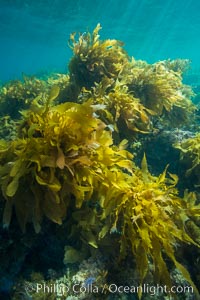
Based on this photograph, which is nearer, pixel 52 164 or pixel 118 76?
pixel 52 164

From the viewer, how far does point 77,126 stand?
2.13m

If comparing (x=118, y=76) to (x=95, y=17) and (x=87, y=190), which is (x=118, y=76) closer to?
(x=87, y=190)

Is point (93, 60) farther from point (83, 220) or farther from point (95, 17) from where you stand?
point (95, 17)

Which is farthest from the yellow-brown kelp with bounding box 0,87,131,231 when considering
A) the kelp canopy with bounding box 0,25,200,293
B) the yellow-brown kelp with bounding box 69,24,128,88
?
the yellow-brown kelp with bounding box 69,24,128,88

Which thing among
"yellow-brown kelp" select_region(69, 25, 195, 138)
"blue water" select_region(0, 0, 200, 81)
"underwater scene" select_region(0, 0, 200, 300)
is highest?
"blue water" select_region(0, 0, 200, 81)

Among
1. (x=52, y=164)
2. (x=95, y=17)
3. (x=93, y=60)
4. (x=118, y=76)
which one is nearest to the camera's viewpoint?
(x=52, y=164)

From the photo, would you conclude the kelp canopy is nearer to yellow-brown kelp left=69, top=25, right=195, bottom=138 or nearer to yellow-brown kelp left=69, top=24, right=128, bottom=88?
yellow-brown kelp left=69, top=25, right=195, bottom=138

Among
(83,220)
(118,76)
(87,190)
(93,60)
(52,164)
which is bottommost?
(83,220)

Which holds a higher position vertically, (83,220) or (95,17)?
(95,17)

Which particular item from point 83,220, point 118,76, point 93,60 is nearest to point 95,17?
point 93,60

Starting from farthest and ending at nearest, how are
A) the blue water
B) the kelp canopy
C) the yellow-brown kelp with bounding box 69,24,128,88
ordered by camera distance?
the blue water < the yellow-brown kelp with bounding box 69,24,128,88 < the kelp canopy

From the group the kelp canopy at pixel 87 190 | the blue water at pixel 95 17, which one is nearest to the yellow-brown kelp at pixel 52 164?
the kelp canopy at pixel 87 190

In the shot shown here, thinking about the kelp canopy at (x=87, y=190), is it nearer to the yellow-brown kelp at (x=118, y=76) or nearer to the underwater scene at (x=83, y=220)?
the underwater scene at (x=83, y=220)

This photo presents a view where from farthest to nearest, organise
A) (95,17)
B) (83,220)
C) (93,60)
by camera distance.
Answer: (95,17) < (93,60) < (83,220)
